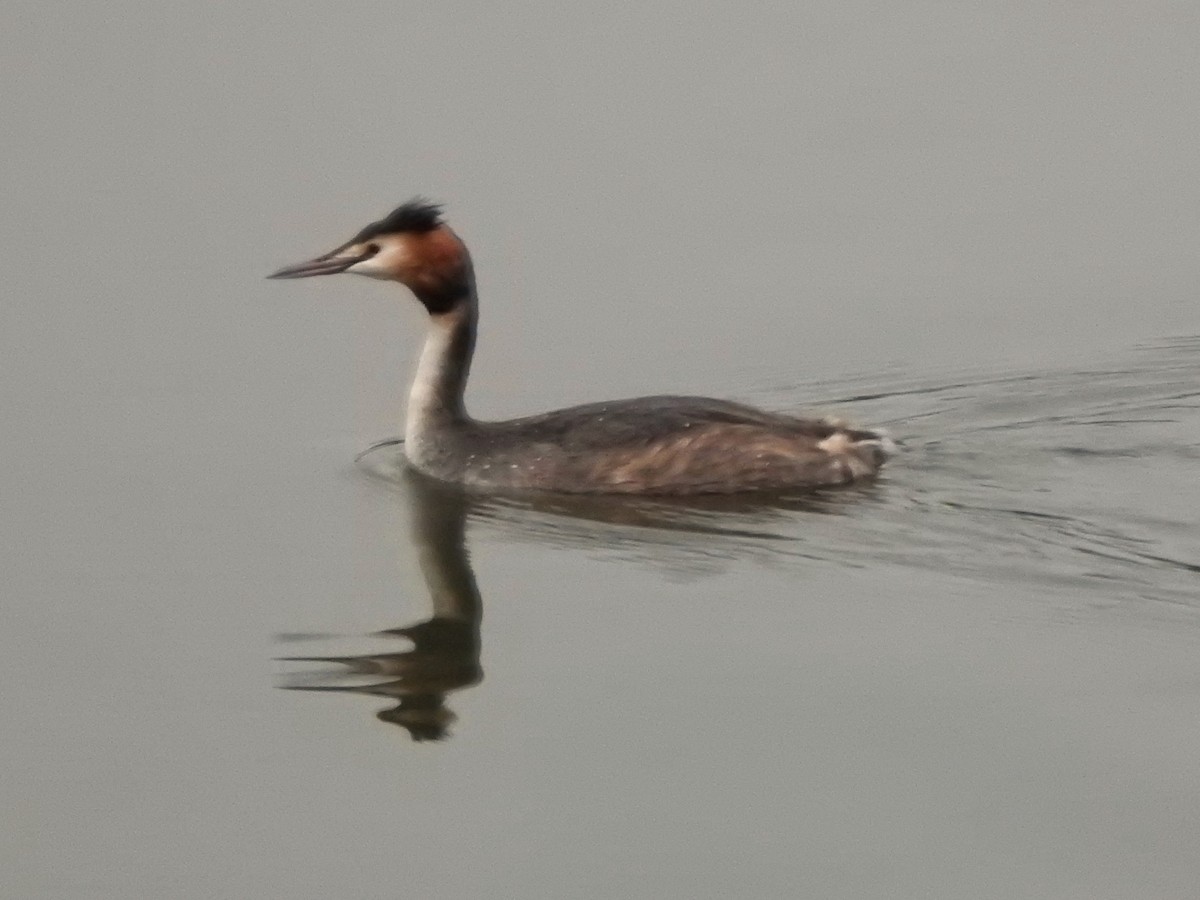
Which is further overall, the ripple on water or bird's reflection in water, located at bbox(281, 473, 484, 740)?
the ripple on water

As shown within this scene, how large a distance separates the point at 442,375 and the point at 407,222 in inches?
26.4

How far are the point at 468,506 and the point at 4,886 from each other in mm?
3783

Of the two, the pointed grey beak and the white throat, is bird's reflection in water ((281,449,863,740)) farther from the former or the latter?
the pointed grey beak

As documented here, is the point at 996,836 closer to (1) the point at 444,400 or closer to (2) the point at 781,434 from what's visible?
(2) the point at 781,434

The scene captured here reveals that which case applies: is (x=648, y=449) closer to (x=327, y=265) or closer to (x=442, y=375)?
(x=442, y=375)

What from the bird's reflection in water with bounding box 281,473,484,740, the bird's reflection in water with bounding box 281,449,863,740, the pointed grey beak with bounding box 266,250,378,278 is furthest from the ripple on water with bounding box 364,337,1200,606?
the pointed grey beak with bounding box 266,250,378,278

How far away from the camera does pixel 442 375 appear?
10516 millimetres

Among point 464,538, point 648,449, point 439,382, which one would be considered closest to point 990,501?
point 648,449

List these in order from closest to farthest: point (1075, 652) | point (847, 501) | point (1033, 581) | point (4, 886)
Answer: point (4, 886) → point (1075, 652) → point (1033, 581) → point (847, 501)

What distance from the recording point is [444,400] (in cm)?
1046

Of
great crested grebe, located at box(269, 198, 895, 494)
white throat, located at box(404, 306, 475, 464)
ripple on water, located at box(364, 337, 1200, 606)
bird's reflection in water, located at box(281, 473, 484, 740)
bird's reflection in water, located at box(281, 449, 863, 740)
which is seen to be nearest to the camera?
bird's reflection in water, located at box(281, 473, 484, 740)

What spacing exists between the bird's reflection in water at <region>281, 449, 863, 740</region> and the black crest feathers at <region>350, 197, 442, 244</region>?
1.00 meters

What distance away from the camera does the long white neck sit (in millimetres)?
10406

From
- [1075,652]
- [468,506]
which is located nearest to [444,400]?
[468,506]
